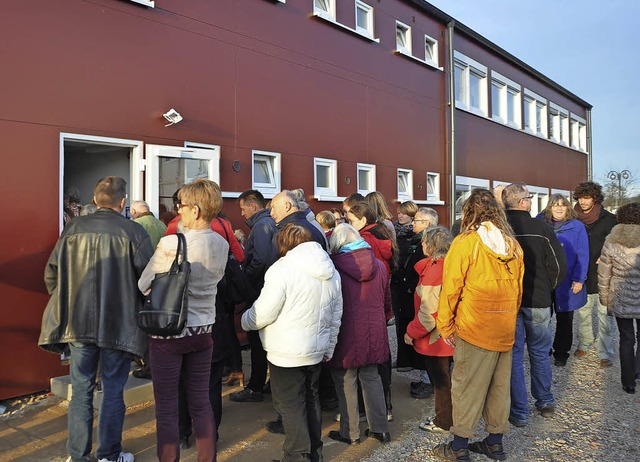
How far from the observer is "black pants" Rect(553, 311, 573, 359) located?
6520 millimetres

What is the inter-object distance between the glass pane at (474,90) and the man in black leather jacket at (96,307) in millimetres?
11878

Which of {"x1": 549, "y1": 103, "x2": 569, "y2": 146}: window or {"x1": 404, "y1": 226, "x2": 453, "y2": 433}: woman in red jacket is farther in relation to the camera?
{"x1": 549, "y1": 103, "x2": 569, "y2": 146}: window

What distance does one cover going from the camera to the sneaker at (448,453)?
12.8ft

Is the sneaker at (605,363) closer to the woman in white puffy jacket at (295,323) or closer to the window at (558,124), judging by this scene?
the woman in white puffy jacket at (295,323)

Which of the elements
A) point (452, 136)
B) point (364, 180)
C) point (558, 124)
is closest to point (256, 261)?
point (364, 180)

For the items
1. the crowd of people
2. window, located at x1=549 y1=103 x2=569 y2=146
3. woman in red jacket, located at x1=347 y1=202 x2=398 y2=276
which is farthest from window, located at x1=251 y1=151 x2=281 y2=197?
window, located at x1=549 y1=103 x2=569 y2=146

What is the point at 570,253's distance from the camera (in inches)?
241

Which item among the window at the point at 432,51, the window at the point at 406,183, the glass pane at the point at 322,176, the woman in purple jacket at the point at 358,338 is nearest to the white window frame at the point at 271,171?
the glass pane at the point at 322,176

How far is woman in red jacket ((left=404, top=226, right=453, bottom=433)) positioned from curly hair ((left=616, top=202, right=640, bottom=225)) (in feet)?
7.79

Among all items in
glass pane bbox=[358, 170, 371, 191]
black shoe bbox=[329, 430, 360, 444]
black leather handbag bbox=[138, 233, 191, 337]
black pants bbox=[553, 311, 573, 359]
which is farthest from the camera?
glass pane bbox=[358, 170, 371, 191]

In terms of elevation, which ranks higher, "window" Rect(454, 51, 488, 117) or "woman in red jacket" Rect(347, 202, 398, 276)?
"window" Rect(454, 51, 488, 117)

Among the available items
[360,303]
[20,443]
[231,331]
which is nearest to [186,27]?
[231,331]

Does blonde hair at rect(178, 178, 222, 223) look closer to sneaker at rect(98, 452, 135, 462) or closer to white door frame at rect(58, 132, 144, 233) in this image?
sneaker at rect(98, 452, 135, 462)

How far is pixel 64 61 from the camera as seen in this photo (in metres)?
5.57
